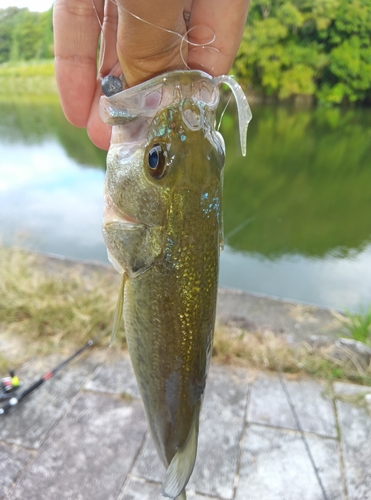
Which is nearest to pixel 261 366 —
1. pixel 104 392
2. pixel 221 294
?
pixel 104 392

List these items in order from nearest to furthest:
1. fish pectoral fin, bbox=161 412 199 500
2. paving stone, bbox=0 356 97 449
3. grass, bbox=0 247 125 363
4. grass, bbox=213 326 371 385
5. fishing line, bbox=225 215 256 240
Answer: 1. fish pectoral fin, bbox=161 412 199 500
2. paving stone, bbox=0 356 97 449
3. grass, bbox=213 326 371 385
4. grass, bbox=0 247 125 363
5. fishing line, bbox=225 215 256 240

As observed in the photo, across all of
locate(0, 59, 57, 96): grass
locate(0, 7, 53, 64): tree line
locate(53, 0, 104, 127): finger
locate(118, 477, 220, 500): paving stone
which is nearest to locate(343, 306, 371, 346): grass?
locate(118, 477, 220, 500): paving stone

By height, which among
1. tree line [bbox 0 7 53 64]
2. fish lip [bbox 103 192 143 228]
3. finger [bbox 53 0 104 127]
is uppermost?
tree line [bbox 0 7 53 64]

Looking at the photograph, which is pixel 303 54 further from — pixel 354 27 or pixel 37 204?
pixel 37 204

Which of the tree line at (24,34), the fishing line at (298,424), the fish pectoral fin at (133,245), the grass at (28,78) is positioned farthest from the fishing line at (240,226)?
the grass at (28,78)

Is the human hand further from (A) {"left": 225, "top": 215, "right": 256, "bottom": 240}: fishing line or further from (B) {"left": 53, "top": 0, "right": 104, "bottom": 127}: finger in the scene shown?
(A) {"left": 225, "top": 215, "right": 256, "bottom": 240}: fishing line

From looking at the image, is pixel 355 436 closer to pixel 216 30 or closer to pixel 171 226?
pixel 171 226

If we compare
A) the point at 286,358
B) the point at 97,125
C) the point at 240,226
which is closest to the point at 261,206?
the point at 240,226
